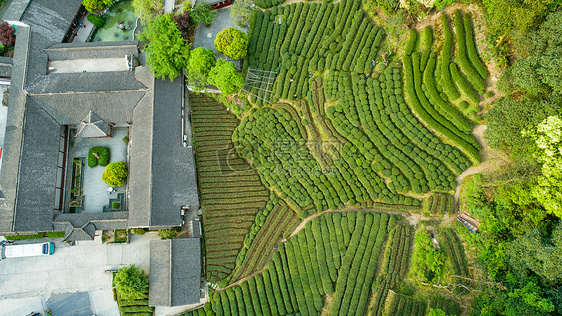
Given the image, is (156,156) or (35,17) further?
(35,17)

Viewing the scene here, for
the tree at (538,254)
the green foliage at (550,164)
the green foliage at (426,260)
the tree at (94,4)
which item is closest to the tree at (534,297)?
the tree at (538,254)

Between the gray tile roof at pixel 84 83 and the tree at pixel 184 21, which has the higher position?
the tree at pixel 184 21

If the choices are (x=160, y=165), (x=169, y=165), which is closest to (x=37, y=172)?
(x=160, y=165)

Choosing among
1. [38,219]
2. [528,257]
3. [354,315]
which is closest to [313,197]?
[354,315]

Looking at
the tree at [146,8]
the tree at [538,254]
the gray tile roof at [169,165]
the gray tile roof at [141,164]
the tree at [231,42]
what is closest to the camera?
the tree at [538,254]

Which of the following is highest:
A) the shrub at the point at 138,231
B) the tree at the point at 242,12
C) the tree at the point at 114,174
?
the tree at the point at 242,12

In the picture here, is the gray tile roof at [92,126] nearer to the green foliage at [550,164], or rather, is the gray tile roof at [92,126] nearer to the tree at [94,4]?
the tree at [94,4]

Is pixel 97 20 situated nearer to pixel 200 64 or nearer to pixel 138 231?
pixel 200 64

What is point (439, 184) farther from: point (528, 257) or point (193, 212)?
point (193, 212)
